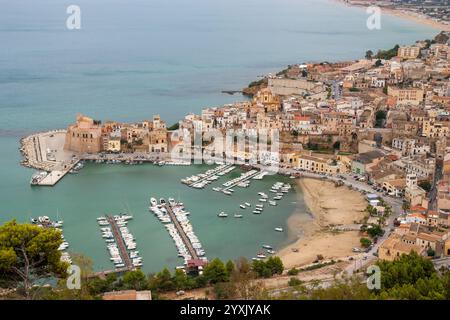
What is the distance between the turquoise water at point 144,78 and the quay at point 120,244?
12.2 inches

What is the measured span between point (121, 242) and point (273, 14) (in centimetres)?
6454

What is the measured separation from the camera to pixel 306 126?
18.9 meters

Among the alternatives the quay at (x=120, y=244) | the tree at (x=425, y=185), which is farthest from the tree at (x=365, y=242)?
the quay at (x=120, y=244)

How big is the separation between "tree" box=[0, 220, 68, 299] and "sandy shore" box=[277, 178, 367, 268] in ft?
14.0

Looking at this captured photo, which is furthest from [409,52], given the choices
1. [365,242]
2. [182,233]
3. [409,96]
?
[182,233]

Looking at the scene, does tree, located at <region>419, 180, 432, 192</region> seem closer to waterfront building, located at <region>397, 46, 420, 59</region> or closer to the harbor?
the harbor

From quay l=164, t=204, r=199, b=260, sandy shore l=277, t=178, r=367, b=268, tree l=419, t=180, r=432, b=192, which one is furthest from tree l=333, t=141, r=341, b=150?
quay l=164, t=204, r=199, b=260

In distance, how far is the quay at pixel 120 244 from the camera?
11250mm

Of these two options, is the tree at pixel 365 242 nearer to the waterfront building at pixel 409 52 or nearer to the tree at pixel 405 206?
the tree at pixel 405 206

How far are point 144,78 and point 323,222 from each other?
2056 centimetres

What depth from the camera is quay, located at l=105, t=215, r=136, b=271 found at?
11250 millimetres

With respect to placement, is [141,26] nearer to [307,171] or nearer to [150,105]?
[150,105]

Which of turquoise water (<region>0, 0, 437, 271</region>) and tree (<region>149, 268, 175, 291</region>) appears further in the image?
turquoise water (<region>0, 0, 437, 271</region>)
